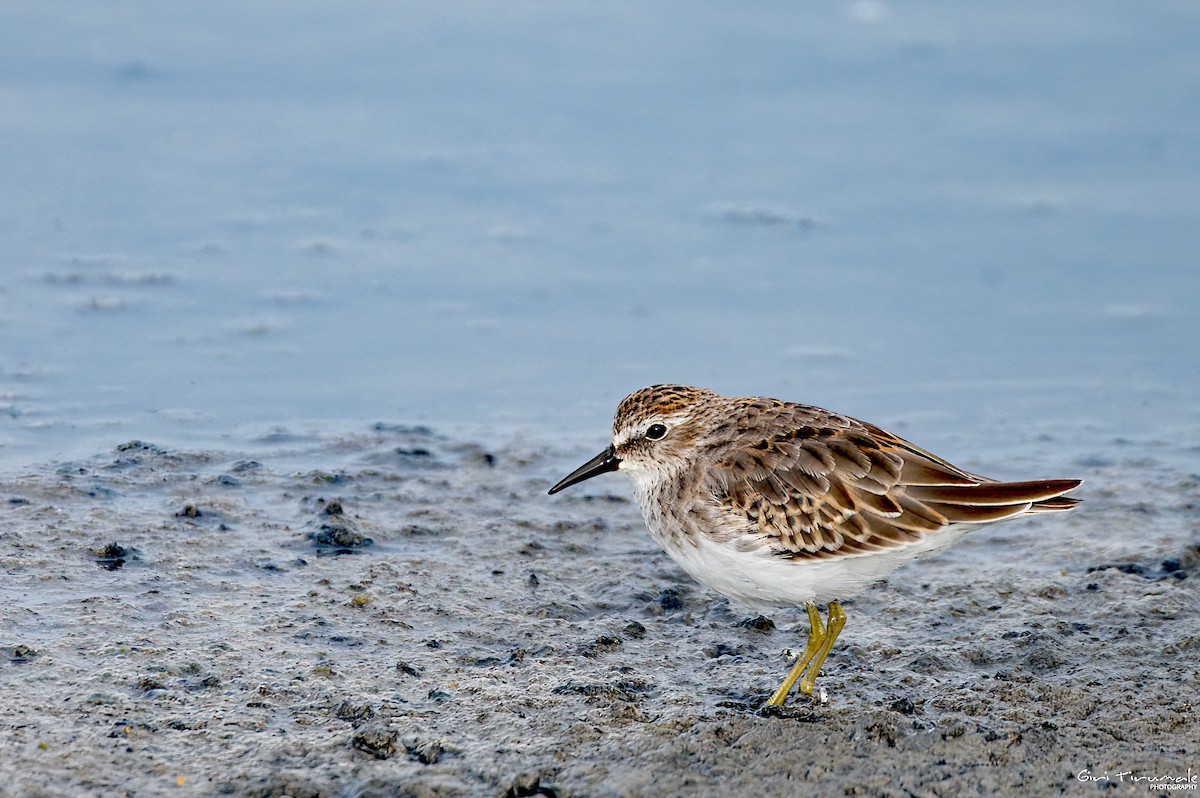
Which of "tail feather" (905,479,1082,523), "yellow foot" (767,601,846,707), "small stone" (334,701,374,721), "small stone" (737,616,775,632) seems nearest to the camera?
"small stone" (334,701,374,721)

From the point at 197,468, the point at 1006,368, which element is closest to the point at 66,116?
the point at 197,468

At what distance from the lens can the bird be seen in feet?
20.5

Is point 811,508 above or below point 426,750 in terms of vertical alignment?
above

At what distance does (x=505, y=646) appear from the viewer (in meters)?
6.74

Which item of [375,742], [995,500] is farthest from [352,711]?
[995,500]

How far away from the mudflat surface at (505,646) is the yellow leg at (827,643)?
4.9 inches

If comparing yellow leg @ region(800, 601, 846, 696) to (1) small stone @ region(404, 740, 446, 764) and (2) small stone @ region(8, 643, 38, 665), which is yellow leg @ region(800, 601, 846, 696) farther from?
(2) small stone @ region(8, 643, 38, 665)

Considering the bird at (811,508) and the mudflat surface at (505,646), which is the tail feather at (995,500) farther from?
the mudflat surface at (505,646)

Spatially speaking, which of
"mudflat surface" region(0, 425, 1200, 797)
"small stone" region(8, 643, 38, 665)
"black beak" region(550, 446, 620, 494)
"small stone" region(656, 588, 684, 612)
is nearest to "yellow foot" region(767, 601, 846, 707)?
"mudflat surface" region(0, 425, 1200, 797)

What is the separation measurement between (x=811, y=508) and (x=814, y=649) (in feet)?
2.26

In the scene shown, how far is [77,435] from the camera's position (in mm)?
9430

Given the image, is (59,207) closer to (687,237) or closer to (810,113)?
(687,237)

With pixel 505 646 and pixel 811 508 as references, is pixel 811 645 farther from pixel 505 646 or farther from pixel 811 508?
pixel 505 646

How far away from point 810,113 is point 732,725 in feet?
30.1
